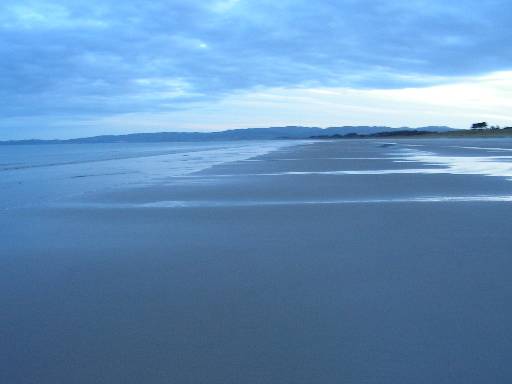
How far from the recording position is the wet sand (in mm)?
3373

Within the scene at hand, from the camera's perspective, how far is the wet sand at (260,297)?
337 centimetres

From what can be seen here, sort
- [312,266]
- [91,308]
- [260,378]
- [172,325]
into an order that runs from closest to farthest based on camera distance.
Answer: [260,378], [172,325], [91,308], [312,266]

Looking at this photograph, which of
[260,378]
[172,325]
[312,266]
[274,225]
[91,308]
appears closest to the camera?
[260,378]

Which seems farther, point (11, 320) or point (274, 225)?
point (274, 225)

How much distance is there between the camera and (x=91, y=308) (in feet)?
14.7

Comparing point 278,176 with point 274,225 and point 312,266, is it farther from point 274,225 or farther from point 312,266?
point 312,266

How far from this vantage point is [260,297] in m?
4.70

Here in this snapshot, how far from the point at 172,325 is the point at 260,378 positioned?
1.09 m

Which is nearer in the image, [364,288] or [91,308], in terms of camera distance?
[91,308]

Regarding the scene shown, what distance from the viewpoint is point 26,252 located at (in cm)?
671

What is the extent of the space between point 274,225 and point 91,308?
424cm

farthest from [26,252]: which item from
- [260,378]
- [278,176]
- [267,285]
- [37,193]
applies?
[278,176]

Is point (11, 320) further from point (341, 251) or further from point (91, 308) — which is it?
point (341, 251)

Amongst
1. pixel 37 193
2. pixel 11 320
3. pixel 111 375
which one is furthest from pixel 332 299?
pixel 37 193
